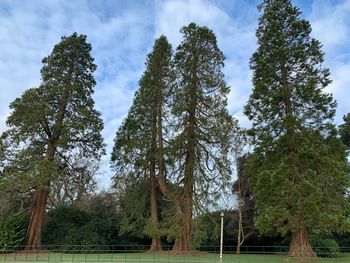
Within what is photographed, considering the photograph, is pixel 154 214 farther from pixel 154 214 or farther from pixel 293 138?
pixel 293 138

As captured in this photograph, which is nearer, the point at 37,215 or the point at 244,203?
the point at 37,215

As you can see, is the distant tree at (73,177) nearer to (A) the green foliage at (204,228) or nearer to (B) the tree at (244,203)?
(A) the green foliage at (204,228)

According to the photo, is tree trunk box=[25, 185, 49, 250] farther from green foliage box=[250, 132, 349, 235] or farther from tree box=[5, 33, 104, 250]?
green foliage box=[250, 132, 349, 235]

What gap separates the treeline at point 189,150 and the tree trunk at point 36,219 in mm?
88

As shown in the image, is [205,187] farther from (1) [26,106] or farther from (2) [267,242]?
(1) [26,106]

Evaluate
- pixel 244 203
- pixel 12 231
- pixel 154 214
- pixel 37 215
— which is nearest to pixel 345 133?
pixel 244 203

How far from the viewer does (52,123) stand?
30.4 m

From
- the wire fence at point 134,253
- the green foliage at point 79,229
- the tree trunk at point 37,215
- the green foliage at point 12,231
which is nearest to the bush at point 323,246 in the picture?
the wire fence at point 134,253

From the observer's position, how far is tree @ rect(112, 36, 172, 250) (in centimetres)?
3025

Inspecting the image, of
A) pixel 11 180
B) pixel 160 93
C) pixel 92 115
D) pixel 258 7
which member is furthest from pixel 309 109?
pixel 11 180

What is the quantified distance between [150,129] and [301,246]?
632 inches

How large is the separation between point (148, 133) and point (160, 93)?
4.06 meters

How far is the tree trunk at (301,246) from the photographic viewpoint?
825 inches

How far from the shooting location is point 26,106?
28.7m
